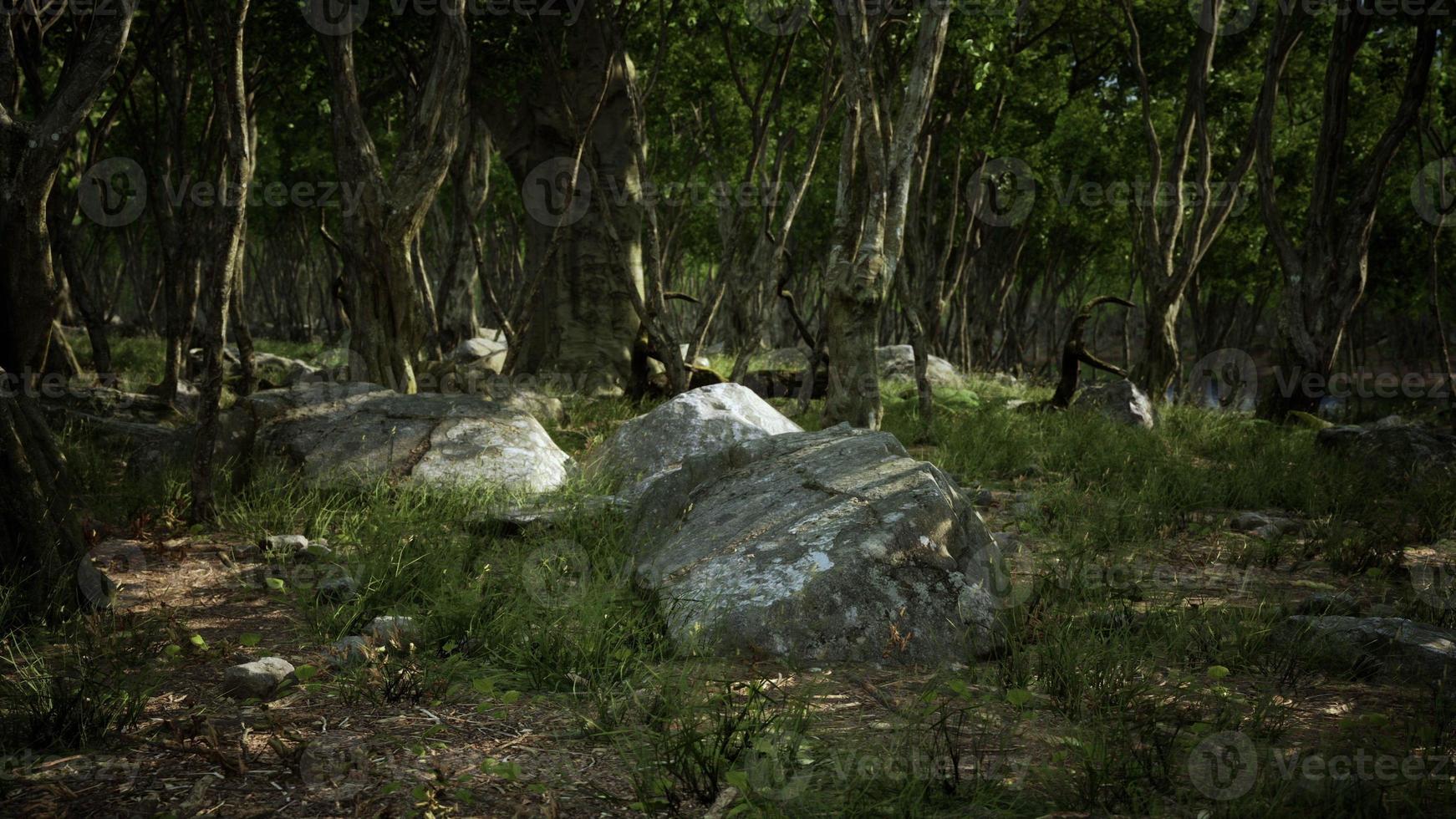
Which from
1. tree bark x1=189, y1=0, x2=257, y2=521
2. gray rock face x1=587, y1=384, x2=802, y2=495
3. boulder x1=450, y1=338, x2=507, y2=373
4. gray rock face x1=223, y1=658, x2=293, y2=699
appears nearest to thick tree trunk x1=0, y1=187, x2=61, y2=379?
tree bark x1=189, y1=0, x2=257, y2=521

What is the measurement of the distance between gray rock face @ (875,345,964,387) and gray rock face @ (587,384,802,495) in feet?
25.6

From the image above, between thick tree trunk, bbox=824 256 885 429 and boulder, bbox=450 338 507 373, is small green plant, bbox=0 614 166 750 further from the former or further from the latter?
boulder, bbox=450 338 507 373

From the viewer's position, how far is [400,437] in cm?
655

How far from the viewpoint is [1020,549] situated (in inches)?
217

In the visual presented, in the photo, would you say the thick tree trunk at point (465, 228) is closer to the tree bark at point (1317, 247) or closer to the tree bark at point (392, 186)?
the tree bark at point (392, 186)

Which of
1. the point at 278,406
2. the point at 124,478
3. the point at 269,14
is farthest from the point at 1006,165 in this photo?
the point at 124,478

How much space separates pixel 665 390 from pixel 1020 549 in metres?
5.81

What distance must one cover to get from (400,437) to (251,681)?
3369 mm

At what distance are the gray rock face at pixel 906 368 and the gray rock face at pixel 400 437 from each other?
30.4ft

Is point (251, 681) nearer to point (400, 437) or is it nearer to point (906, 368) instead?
point (400, 437)

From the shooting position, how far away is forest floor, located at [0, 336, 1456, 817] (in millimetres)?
2688

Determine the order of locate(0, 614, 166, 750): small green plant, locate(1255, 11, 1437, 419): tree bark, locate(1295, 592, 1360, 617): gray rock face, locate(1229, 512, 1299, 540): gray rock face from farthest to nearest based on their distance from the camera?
locate(1255, 11, 1437, 419): tree bark, locate(1229, 512, 1299, 540): gray rock face, locate(1295, 592, 1360, 617): gray rock face, locate(0, 614, 166, 750): small green plant

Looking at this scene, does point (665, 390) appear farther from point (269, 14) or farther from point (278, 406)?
point (269, 14)

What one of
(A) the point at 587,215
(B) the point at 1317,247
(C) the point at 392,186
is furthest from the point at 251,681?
(B) the point at 1317,247
